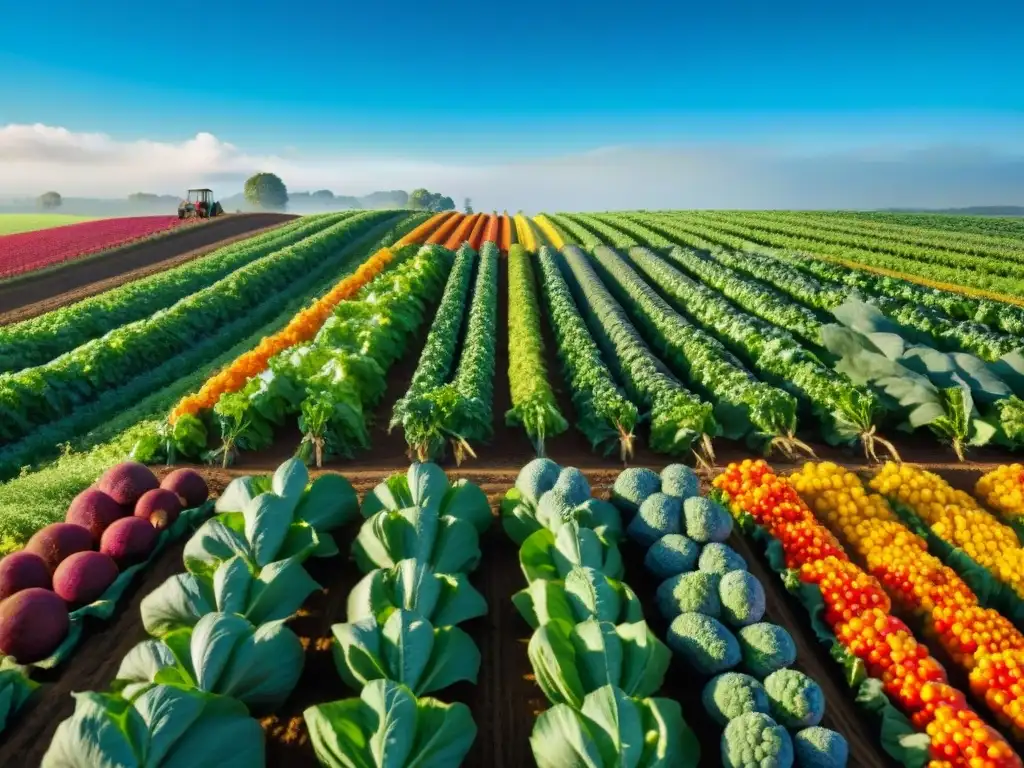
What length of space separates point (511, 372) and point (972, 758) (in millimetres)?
9417

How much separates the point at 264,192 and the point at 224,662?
356 feet

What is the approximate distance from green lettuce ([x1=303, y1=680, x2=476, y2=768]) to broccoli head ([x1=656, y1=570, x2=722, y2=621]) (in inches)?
88.4

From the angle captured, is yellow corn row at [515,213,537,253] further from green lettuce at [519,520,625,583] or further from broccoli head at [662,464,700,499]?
green lettuce at [519,520,625,583]

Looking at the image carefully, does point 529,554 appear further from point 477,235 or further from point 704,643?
point 477,235

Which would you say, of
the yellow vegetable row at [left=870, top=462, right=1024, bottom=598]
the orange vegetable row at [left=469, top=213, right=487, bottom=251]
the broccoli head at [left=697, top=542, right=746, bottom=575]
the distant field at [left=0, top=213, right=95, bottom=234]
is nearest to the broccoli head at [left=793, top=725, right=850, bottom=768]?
the broccoli head at [left=697, top=542, right=746, bottom=575]

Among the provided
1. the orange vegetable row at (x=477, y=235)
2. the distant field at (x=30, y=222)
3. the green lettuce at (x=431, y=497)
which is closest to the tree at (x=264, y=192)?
the distant field at (x=30, y=222)

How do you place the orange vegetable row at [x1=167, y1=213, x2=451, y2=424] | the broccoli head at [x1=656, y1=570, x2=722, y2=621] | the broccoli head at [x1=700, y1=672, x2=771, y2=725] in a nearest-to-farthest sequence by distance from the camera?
the broccoli head at [x1=700, y1=672, x2=771, y2=725] < the broccoli head at [x1=656, y1=570, x2=722, y2=621] < the orange vegetable row at [x1=167, y1=213, x2=451, y2=424]

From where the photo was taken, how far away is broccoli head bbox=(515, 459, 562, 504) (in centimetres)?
702

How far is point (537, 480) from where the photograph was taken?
7062 millimetres

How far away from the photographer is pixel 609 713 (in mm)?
4078

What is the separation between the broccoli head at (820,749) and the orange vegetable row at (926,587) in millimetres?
1817

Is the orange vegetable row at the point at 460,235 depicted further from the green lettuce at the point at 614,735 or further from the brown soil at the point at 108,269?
the green lettuce at the point at 614,735

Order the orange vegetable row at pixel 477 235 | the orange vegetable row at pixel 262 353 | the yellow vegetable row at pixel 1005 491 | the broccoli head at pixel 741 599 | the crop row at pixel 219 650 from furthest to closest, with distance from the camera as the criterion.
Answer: the orange vegetable row at pixel 477 235
the orange vegetable row at pixel 262 353
the yellow vegetable row at pixel 1005 491
the broccoli head at pixel 741 599
the crop row at pixel 219 650

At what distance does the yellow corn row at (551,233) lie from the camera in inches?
1449
